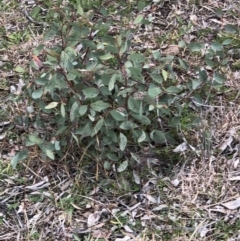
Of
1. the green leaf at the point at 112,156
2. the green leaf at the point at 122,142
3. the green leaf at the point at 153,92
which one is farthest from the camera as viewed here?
the green leaf at the point at 112,156

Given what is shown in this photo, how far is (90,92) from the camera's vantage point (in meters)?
2.53

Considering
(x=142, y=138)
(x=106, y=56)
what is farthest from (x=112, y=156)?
(x=106, y=56)

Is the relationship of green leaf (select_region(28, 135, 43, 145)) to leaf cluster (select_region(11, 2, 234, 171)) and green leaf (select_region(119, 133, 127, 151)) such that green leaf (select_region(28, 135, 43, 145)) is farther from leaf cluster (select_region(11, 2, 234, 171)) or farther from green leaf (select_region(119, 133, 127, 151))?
green leaf (select_region(119, 133, 127, 151))

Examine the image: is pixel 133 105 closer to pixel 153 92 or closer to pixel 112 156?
pixel 153 92

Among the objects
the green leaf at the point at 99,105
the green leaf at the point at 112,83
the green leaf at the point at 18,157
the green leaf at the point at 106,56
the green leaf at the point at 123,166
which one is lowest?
the green leaf at the point at 123,166

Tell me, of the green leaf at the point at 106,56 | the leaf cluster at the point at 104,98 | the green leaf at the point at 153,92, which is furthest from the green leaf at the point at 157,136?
the green leaf at the point at 106,56

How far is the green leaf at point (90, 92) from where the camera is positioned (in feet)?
8.29

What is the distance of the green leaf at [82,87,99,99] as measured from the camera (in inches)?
99.5

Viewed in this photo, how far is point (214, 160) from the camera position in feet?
9.00

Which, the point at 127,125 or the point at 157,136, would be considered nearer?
the point at 127,125

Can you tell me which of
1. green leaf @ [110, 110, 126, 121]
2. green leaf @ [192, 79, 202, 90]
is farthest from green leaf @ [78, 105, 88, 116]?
green leaf @ [192, 79, 202, 90]

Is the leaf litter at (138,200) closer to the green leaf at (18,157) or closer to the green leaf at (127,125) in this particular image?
the green leaf at (18,157)

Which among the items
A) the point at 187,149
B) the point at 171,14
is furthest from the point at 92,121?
the point at 171,14

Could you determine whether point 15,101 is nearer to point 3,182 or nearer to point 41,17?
point 3,182
